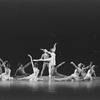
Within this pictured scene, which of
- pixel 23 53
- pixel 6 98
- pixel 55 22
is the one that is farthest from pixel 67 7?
pixel 6 98

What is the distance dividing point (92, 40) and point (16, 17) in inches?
157

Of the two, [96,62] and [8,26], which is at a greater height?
[8,26]

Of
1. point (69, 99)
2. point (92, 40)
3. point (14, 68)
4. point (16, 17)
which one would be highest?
point (16, 17)

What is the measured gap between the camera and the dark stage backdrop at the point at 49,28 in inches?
686

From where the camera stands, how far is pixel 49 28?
17578 mm

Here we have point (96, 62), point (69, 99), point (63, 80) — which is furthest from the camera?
point (96, 62)

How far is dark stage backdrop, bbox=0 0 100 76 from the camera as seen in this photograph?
17422mm

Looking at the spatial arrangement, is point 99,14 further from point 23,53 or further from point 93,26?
point 23,53

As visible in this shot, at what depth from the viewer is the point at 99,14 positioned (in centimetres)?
1767

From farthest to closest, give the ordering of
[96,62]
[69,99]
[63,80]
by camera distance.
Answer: [96,62], [63,80], [69,99]

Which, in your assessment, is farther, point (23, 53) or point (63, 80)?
point (23, 53)

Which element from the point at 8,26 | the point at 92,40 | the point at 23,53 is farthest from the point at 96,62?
the point at 8,26

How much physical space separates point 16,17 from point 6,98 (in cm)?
1123

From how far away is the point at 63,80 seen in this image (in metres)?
13.2
